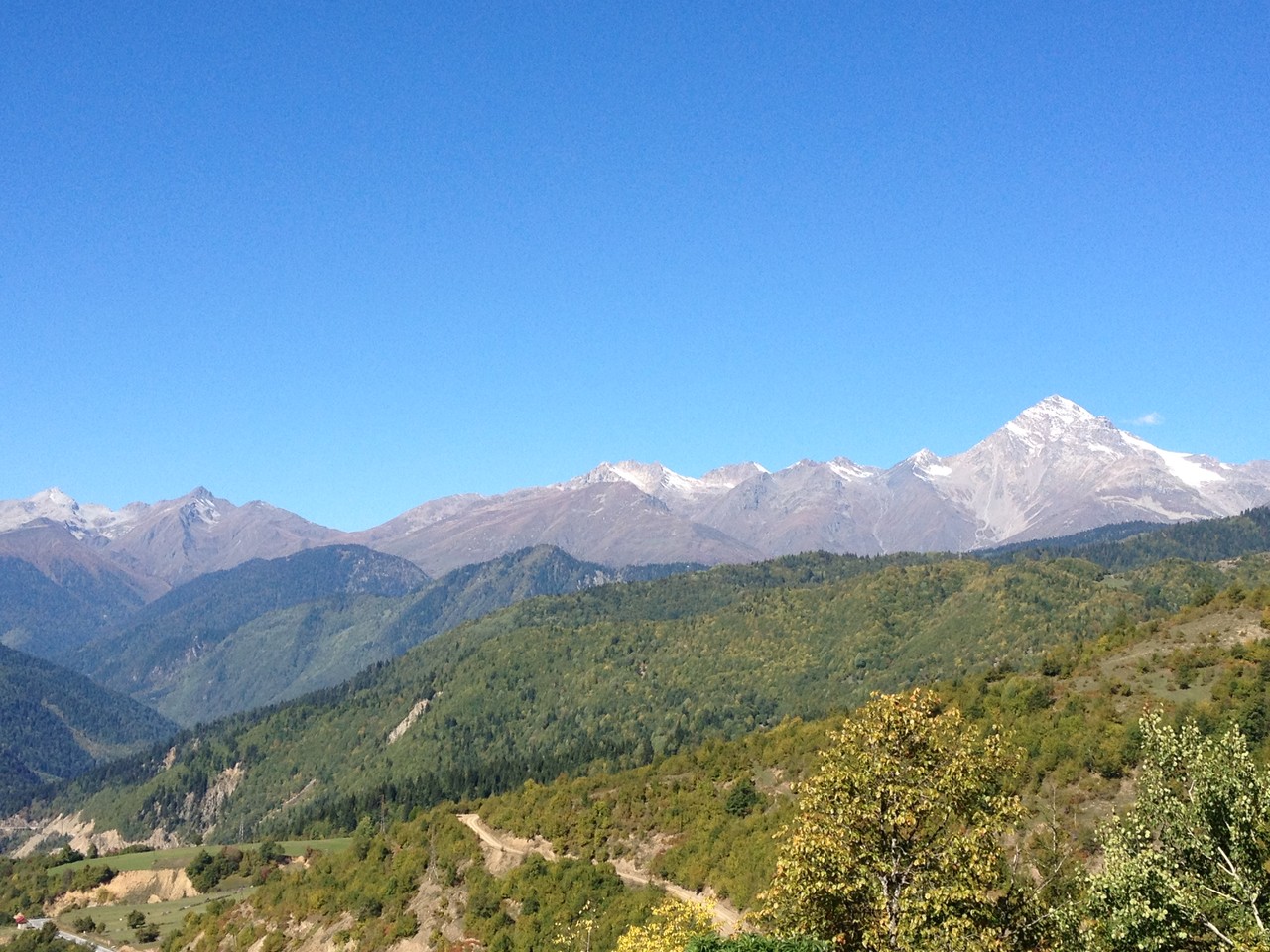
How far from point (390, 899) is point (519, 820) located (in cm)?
2104

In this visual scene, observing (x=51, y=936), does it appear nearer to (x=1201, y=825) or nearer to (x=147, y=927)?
(x=147, y=927)

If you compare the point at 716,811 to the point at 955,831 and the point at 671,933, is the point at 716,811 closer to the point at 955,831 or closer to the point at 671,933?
the point at 671,933

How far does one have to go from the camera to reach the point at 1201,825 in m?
33.4

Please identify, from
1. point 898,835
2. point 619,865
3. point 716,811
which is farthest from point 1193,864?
point 619,865

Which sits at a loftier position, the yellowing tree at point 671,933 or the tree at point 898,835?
the tree at point 898,835

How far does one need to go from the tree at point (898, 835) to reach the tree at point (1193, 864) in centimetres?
397

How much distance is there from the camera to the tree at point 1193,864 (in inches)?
1264

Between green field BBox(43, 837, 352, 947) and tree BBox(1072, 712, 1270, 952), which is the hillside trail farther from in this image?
green field BBox(43, 837, 352, 947)

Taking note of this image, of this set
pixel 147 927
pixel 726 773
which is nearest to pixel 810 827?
pixel 726 773

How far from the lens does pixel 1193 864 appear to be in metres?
33.7

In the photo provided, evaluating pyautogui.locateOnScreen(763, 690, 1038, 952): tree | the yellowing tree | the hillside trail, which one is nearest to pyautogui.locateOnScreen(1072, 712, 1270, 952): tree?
pyautogui.locateOnScreen(763, 690, 1038, 952): tree

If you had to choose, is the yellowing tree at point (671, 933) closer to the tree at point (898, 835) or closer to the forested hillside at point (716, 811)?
the forested hillside at point (716, 811)

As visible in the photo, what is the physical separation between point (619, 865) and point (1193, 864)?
8594 centimetres

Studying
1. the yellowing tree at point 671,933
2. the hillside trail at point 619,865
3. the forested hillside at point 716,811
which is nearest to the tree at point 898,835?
the yellowing tree at point 671,933
